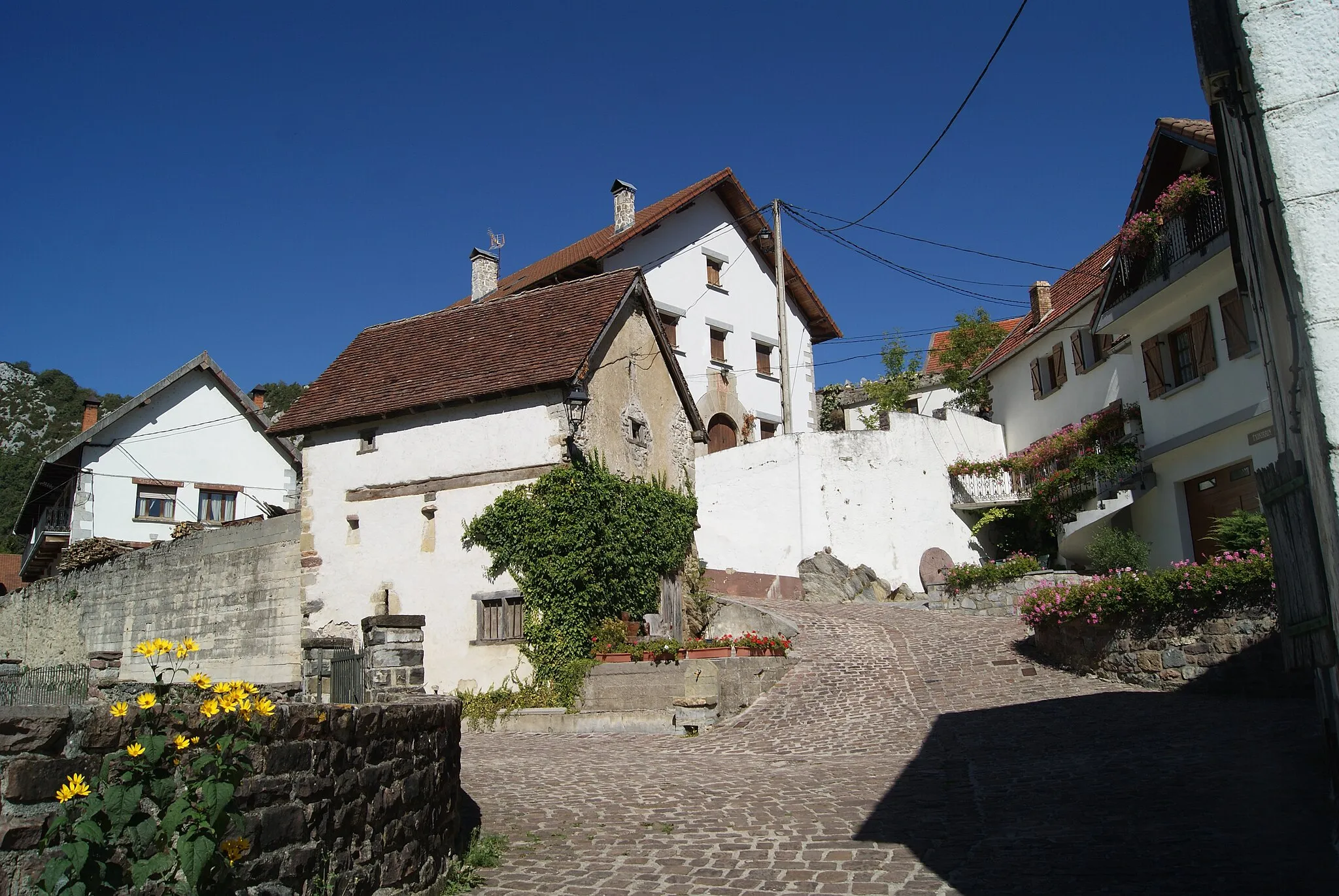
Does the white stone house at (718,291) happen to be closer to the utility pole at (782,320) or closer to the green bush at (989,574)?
the utility pole at (782,320)

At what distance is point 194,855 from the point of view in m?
3.77

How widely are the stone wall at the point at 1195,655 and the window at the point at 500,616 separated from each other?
8314 mm

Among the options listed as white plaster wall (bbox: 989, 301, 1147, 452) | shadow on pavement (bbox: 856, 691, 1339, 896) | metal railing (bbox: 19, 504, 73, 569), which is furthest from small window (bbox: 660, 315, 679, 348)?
shadow on pavement (bbox: 856, 691, 1339, 896)

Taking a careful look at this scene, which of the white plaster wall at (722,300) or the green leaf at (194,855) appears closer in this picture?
the green leaf at (194,855)

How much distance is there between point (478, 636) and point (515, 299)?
7.24 m

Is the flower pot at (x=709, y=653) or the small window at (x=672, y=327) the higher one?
the small window at (x=672, y=327)

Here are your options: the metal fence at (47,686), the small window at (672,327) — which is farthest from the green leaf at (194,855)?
the small window at (672,327)

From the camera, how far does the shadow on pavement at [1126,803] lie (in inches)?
242

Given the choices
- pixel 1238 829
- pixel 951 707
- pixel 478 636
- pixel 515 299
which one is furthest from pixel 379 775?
pixel 515 299

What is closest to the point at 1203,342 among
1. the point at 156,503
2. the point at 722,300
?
the point at 722,300

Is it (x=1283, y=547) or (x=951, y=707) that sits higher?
(x=1283, y=547)

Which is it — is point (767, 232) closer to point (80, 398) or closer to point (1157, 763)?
point (1157, 763)

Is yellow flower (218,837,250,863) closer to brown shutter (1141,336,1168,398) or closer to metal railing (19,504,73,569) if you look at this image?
brown shutter (1141,336,1168,398)

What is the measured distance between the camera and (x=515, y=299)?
20516 millimetres
